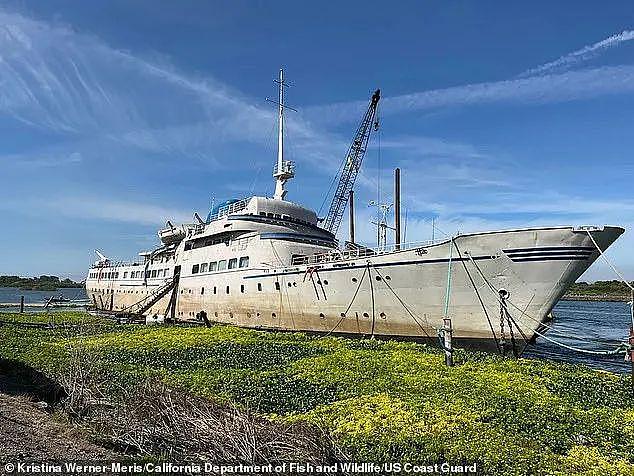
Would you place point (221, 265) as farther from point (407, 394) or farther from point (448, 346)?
point (407, 394)

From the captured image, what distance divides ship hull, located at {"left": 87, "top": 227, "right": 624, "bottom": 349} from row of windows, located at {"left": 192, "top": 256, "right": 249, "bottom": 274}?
2.77 meters

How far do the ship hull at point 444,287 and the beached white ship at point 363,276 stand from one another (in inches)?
1.7

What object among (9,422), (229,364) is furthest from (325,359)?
(9,422)

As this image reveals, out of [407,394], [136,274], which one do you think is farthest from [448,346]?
[136,274]

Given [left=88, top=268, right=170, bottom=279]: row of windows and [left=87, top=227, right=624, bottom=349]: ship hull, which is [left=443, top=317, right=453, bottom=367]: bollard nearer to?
[left=87, top=227, right=624, bottom=349]: ship hull

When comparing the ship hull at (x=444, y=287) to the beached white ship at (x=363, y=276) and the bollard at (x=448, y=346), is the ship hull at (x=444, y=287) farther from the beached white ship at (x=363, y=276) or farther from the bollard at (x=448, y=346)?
the bollard at (x=448, y=346)

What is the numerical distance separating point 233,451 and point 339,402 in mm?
5427

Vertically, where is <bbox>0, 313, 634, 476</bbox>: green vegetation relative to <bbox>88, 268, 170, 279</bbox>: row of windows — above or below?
below

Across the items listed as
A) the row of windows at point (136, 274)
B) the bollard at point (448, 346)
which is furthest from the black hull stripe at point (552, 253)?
the row of windows at point (136, 274)

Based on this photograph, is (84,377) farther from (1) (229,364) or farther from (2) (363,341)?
(2) (363,341)

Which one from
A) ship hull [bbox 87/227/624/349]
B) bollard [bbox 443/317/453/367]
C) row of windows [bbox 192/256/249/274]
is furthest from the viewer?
row of windows [bbox 192/256/249/274]

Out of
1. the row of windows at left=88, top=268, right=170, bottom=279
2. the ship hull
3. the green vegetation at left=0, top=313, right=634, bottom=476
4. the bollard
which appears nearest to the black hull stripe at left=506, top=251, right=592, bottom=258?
the ship hull

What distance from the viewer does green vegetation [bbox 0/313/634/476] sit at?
326 inches

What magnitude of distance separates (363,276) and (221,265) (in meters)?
14.6
